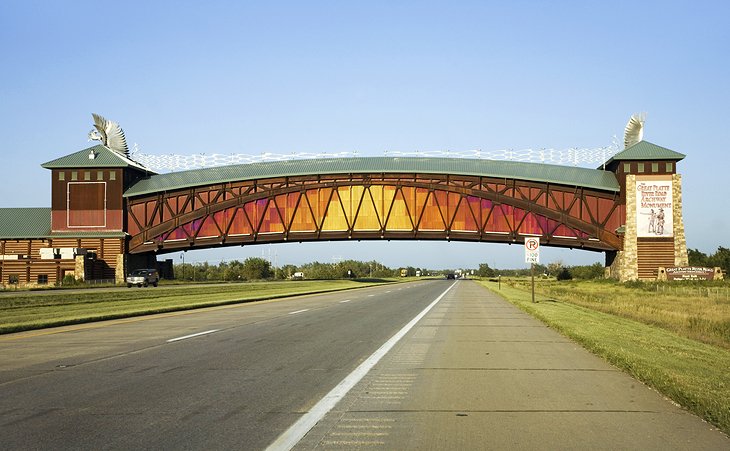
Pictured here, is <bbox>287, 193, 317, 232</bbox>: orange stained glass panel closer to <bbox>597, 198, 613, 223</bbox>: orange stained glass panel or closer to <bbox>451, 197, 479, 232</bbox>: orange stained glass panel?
<bbox>451, 197, 479, 232</bbox>: orange stained glass panel

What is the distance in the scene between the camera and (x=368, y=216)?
74.8 meters

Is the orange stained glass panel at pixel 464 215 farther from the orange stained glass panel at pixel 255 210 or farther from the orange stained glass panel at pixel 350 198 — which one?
the orange stained glass panel at pixel 255 210

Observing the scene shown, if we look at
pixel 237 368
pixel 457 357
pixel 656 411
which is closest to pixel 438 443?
pixel 656 411

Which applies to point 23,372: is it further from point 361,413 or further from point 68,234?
point 68,234

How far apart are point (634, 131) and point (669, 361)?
69.6 meters

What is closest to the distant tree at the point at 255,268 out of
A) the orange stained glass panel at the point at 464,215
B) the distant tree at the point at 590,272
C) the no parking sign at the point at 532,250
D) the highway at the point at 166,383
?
the distant tree at the point at 590,272

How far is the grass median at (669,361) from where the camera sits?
8.65m

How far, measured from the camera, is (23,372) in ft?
37.0

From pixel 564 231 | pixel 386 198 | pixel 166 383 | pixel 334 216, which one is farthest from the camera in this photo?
pixel 334 216

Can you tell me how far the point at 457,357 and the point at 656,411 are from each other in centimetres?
560

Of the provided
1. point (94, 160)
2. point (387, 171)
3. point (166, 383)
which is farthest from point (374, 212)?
point (166, 383)

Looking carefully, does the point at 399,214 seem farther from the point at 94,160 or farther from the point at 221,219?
the point at 94,160

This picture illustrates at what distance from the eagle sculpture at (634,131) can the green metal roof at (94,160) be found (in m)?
56.7

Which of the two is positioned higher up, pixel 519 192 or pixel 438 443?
pixel 519 192
